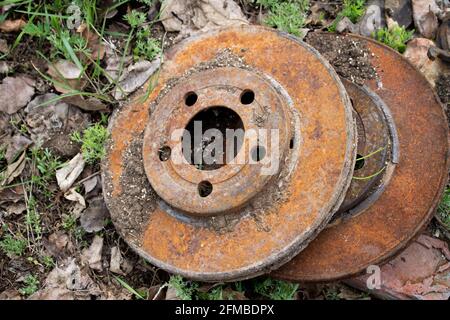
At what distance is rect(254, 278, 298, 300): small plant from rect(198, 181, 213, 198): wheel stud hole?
626 mm

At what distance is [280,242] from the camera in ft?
6.68

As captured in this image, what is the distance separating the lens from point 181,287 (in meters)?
2.47

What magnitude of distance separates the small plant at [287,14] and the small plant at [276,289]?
1.31 metres

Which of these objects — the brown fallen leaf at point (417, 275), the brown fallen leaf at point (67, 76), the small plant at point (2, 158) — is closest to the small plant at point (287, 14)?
the brown fallen leaf at point (67, 76)

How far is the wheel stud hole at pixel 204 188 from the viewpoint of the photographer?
2.15 meters

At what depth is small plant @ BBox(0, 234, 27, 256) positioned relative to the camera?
2621 mm

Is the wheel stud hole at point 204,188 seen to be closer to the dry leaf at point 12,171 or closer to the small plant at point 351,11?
the dry leaf at point 12,171

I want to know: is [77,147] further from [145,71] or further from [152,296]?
[152,296]

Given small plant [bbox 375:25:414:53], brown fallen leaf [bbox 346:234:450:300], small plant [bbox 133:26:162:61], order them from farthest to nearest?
1. small plant [bbox 375:25:414:53]
2. small plant [bbox 133:26:162:61]
3. brown fallen leaf [bbox 346:234:450:300]

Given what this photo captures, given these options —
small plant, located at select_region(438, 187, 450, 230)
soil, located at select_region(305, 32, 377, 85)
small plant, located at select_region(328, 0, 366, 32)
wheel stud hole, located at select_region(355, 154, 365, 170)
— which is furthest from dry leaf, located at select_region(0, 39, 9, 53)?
small plant, located at select_region(438, 187, 450, 230)

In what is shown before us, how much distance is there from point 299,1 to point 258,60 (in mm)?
840

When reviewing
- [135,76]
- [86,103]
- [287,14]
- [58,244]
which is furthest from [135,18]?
[58,244]

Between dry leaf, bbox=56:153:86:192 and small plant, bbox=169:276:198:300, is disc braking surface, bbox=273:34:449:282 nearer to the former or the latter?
small plant, bbox=169:276:198:300

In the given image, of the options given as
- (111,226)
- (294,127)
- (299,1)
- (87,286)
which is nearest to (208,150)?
(294,127)
